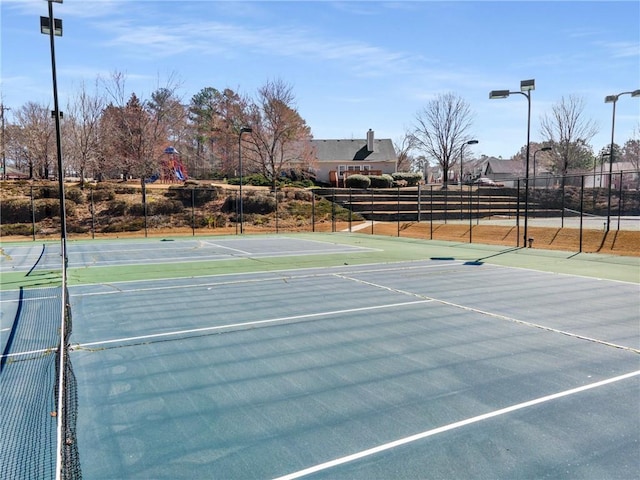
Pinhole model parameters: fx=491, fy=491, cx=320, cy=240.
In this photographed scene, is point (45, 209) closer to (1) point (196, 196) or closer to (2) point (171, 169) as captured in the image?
(1) point (196, 196)

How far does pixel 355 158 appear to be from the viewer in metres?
58.7

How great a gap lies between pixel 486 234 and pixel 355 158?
35877 millimetres

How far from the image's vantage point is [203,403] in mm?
4547

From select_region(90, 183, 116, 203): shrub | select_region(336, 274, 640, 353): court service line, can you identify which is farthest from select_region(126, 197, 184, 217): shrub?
select_region(336, 274, 640, 353): court service line

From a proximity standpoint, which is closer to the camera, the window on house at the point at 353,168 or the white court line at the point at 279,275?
the white court line at the point at 279,275

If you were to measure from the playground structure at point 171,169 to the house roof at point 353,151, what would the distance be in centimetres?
1680

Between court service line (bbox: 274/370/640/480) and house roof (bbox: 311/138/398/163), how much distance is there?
176ft

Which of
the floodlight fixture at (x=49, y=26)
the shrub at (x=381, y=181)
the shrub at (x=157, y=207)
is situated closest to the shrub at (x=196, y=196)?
the shrub at (x=157, y=207)

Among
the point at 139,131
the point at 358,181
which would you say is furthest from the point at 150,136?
the point at 358,181

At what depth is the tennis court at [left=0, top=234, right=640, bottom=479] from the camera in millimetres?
3588

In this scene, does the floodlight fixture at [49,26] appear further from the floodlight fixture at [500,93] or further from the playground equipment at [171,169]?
the playground equipment at [171,169]

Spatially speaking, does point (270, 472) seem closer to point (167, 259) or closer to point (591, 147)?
point (167, 259)

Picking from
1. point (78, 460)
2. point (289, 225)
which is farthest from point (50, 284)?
point (289, 225)

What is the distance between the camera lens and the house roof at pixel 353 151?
58469mm
